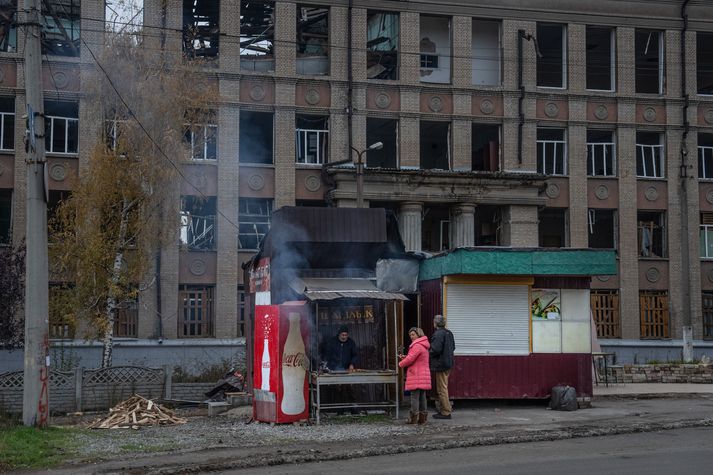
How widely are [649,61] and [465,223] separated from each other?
10.8 meters

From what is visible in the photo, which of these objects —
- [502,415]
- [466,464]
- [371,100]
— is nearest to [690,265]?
[371,100]

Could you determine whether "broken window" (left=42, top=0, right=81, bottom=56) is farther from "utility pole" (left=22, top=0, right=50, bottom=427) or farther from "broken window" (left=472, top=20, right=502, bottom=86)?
"broken window" (left=472, top=20, right=502, bottom=86)

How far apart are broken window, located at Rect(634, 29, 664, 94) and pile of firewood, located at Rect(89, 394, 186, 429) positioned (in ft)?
83.8

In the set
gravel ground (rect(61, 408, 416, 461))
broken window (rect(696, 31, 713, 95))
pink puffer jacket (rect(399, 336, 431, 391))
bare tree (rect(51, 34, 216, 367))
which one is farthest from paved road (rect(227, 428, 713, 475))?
broken window (rect(696, 31, 713, 95))

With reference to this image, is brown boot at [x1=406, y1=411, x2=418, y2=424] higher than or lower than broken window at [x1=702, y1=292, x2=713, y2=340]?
lower

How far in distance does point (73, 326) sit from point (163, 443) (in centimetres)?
1123

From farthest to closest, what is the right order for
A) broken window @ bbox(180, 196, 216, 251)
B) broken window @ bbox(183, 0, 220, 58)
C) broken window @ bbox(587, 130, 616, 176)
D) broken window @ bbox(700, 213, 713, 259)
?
broken window @ bbox(700, 213, 713, 259)
broken window @ bbox(587, 130, 616, 176)
broken window @ bbox(183, 0, 220, 58)
broken window @ bbox(180, 196, 216, 251)

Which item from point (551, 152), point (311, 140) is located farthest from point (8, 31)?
point (551, 152)

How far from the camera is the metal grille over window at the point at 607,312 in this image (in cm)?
3353

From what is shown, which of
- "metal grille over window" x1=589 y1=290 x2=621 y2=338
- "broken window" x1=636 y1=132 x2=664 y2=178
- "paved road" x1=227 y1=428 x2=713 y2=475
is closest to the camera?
"paved road" x1=227 y1=428 x2=713 y2=475

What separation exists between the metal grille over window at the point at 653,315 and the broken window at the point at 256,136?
1528cm

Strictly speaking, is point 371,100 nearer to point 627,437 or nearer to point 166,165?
point 166,165

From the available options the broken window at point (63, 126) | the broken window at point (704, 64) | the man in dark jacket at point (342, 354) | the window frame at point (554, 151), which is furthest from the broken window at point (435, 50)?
the man in dark jacket at point (342, 354)

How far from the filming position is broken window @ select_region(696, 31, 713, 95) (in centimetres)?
3616
